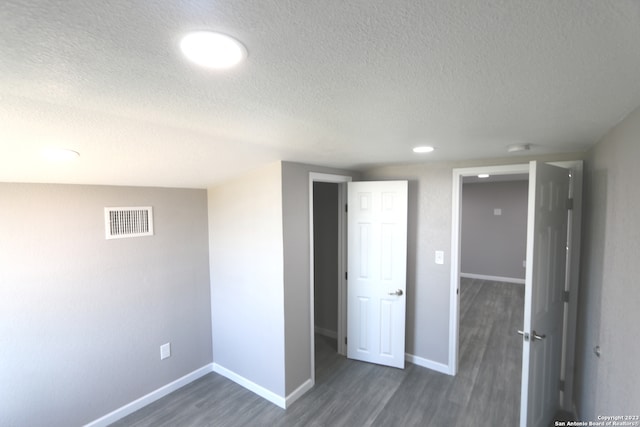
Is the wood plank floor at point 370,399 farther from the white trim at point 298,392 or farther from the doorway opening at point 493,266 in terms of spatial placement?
the doorway opening at point 493,266

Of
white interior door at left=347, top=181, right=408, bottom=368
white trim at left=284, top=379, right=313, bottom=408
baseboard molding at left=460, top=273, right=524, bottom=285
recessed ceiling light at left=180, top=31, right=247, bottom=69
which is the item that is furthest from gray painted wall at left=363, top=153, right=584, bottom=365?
baseboard molding at left=460, top=273, right=524, bottom=285

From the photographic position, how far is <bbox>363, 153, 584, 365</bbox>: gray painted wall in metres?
3.10

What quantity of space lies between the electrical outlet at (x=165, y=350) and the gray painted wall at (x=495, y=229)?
6.05 meters

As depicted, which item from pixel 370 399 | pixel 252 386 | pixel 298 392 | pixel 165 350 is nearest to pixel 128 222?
pixel 165 350

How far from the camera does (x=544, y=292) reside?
2061 millimetres

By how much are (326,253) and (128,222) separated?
230cm

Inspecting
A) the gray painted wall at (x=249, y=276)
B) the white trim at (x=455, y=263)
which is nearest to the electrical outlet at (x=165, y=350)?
the gray painted wall at (x=249, y=276)

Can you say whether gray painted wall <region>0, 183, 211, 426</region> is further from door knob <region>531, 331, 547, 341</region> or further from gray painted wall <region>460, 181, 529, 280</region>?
gray painted wall <region>460, 181, 529, 280</region>

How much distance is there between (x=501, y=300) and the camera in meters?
5.37

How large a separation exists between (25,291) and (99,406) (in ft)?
3.64

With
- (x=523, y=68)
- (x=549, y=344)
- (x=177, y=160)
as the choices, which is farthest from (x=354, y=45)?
(x=549, y=344)

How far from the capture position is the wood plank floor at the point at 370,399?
2.51 meters

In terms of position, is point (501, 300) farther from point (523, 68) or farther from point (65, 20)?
point (65, 20)

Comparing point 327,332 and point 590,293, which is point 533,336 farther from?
point 327,332
